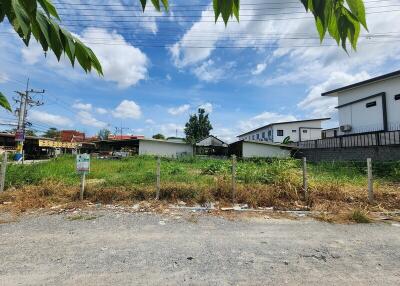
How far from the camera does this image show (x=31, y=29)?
1.04 meters

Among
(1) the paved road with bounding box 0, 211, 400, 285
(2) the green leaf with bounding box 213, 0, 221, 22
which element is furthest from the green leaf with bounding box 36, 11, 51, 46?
(1) the paved road with bounding box 0, 211, 400, 285

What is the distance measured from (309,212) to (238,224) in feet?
6.93

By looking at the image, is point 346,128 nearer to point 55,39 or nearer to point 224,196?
point 224,196

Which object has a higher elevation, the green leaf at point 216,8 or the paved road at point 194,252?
the green leaf at point 216,8

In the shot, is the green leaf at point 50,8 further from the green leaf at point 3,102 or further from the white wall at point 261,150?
the white wall at point 261,150

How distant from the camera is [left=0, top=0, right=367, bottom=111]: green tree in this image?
87 cm

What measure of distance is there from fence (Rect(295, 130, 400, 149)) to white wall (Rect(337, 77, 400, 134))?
3.27 m

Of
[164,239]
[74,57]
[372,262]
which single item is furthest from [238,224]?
[74,57]

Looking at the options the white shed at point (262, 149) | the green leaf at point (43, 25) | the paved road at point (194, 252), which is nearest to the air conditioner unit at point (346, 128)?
the white shed at point (262, 149)

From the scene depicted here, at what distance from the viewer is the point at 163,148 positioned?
118 feet

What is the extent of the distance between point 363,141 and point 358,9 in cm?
2165

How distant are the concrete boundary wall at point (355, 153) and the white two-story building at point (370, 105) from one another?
3.80 m

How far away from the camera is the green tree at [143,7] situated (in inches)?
34.2

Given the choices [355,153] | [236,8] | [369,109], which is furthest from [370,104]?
[236,8]
